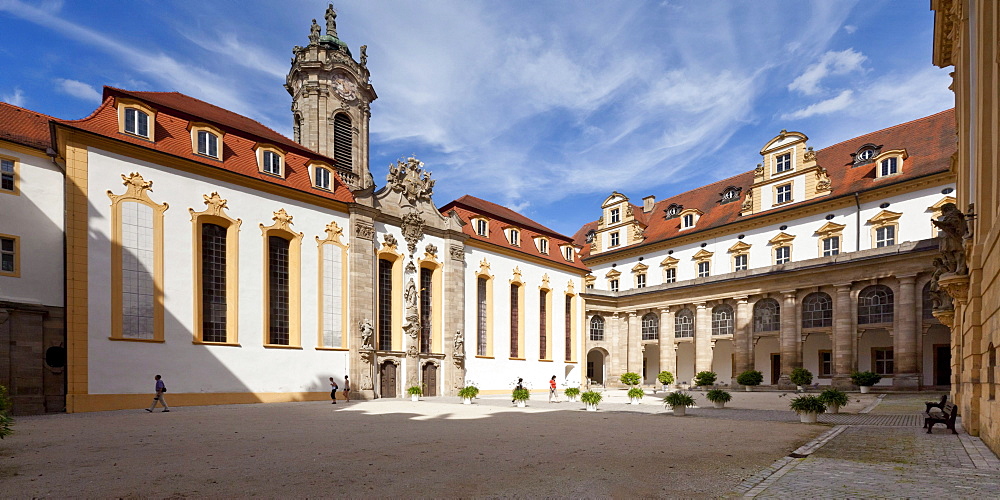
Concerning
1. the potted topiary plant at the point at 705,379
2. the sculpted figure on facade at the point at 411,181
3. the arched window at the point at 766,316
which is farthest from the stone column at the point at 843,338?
the sculpted figure on facade at the point at 411,181

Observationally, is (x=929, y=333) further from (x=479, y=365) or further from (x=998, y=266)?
(x=998, y=266)

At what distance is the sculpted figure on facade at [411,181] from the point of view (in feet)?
109

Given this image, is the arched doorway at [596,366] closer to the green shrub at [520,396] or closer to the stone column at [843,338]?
the stone column at [843,338]

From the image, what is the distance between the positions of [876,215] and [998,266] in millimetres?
31588

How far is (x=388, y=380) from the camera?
1225 inches

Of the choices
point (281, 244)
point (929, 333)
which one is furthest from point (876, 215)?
point (281, 244)

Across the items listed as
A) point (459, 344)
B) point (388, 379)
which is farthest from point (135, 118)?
point (459, 344)

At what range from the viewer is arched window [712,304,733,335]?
42.1m

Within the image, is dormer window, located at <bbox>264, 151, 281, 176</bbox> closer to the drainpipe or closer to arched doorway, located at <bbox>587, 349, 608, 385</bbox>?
arched doorway, located at <bbox>587, 349, 608, 385</bbox>

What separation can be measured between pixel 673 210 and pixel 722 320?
12.9m

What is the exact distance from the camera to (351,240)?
30.2m

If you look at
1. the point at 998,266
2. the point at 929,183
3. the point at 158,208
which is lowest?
the point at 998,266

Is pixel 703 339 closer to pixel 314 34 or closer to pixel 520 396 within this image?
pixel 520 396

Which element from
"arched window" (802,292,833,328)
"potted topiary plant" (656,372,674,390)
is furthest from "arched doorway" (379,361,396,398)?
"arched window" (802,292,833,328)
